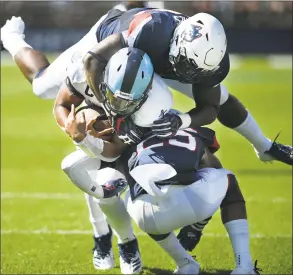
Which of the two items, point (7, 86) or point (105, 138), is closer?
point (105, 138)

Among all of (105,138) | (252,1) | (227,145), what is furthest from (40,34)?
(105,138)

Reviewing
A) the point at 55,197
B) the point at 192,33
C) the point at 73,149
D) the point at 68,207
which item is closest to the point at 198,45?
the point at 192,33

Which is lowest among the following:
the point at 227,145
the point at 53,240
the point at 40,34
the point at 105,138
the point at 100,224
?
the point at 40,34

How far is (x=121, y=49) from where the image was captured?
13.1 feet

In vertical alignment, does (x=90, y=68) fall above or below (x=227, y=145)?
above

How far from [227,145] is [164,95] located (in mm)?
6177

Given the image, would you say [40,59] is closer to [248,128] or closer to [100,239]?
[100,239]

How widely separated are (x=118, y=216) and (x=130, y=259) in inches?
12.4

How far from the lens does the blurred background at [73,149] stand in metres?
5.45

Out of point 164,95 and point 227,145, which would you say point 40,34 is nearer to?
point 227,145

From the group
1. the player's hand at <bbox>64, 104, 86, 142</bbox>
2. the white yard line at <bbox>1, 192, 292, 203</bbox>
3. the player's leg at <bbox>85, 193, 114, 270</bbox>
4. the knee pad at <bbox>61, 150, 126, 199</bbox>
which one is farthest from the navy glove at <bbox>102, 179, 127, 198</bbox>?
the white yard line at <bbox>1, 192, 292, 203</bbox>

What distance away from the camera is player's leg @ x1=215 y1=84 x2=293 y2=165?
17.1 ft

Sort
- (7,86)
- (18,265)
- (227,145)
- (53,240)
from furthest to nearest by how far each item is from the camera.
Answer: (7,86) → (227,145) → (53,240) → (18,265)

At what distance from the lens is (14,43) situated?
536cm
